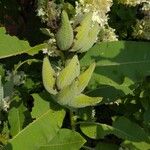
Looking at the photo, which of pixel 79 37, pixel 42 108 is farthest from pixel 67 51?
pixel 42 108

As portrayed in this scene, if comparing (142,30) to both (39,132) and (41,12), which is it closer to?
(41,12)

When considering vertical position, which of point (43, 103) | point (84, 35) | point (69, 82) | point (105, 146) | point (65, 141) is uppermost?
point (84, 35)

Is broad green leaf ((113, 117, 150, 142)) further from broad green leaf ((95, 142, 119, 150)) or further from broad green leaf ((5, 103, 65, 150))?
broad green leaf ((5, 103, 65, 150))

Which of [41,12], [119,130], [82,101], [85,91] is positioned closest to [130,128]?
[119,130]

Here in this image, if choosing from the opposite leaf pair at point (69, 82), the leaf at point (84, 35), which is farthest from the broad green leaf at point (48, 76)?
the leaf at point (84, 35)

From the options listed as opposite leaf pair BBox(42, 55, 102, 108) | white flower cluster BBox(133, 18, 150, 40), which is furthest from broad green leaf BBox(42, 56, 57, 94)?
white flower cluster BBox(133, 18, 150, 40)

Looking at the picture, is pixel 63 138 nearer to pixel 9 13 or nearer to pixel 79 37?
pixel 79 37

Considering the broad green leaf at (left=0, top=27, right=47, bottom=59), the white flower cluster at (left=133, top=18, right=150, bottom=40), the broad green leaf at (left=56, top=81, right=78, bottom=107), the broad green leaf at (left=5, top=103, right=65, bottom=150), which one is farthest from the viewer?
the white flower cluster at (left=133, top=18, right=150, bottom=40)
